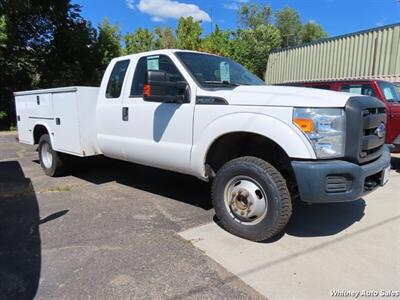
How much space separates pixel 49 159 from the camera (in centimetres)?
684

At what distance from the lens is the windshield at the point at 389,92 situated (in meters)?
7.52

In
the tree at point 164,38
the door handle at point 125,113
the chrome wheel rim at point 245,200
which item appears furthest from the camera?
the tree at point 164,38

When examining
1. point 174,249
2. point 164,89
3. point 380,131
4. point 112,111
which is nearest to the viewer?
point 174,249

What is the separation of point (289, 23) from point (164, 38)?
32.7 metres

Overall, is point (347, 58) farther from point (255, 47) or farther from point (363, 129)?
point (255, 47)

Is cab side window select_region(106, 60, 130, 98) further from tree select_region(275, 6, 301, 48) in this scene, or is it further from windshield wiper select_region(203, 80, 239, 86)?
tree select_region(275, 6, 301, 48)

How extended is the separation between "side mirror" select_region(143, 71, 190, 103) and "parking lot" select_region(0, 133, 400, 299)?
1.51 metres

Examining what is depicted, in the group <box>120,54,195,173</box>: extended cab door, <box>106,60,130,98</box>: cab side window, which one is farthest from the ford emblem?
<box>106,60,130,98</box>: cab side window

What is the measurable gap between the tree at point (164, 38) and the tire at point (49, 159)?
22373 mm

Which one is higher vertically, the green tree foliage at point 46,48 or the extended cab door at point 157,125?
the green tree foliage at point 46,48

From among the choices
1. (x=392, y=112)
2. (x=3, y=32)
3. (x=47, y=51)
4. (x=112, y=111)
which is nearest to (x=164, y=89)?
(x=112, y=111)

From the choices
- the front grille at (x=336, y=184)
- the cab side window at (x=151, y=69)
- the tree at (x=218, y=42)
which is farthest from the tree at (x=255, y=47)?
the front grille at (x=336, y=184)

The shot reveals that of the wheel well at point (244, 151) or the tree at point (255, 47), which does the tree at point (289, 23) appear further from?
the wheel well at point (244, 151)

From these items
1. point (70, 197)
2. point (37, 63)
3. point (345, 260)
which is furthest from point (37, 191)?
point (37, 63)
